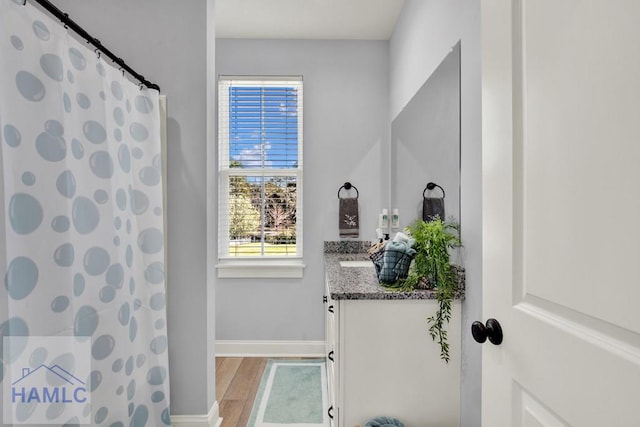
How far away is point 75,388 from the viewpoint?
1.19m

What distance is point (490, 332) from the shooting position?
0.87 m

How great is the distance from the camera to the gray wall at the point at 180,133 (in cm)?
191

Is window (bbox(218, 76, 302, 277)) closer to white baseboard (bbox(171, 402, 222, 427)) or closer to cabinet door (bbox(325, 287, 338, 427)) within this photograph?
cabinet door (bbox(325, 287, 338, 427))

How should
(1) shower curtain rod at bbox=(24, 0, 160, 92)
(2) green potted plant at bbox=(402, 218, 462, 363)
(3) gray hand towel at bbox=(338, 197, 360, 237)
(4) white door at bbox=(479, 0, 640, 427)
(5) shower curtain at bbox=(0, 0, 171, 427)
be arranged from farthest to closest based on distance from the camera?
(3) gray hand towel at bbox=(338, 197, 360, 237) → (2) green potted plant at bbox=(402, 218, 462, 363) → (1) shower curtain rod at bbox=(24, 0, 160, 92) → (5) shower curtain at bbox=(0, 0, 171, 427) → (4) white door at bbox=(479, 0, 640, 427)

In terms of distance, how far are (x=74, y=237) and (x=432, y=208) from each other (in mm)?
1624

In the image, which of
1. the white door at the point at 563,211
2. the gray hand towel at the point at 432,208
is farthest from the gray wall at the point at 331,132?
the white door at the point at 563,211

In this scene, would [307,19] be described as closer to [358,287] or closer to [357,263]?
[357,263]

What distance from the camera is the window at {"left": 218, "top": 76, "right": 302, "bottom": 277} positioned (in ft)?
10.1

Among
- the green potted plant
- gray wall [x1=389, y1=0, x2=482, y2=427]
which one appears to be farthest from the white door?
the green potted plant

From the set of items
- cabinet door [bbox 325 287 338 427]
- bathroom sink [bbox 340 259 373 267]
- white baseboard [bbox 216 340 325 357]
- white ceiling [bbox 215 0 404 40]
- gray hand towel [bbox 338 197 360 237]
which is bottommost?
white baseboard [bbox 216 340 325 357]

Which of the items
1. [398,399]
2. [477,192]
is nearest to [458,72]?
[477,192]

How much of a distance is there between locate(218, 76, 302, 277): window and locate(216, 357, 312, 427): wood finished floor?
74 cm

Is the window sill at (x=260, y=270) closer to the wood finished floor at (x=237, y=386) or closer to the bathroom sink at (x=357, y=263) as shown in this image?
the bathroom sink at (x=357, y=263)

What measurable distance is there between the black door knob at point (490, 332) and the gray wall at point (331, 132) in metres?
2.16
